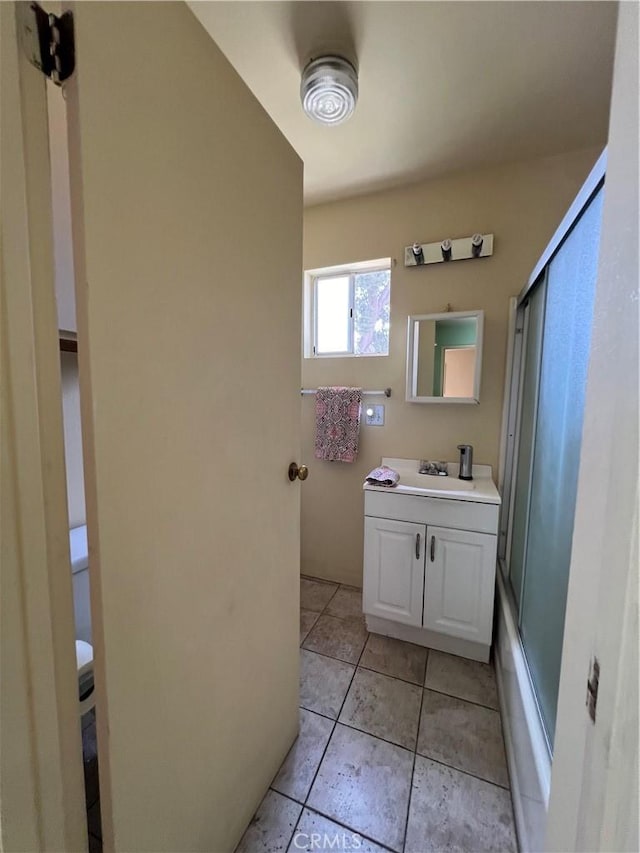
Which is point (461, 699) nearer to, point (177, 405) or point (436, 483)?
point (436, 483)

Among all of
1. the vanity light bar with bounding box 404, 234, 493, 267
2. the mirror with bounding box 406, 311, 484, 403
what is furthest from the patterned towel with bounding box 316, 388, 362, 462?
the vanity light bar with bounding box 404, 234, 493, 267

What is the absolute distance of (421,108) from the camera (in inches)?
52.9

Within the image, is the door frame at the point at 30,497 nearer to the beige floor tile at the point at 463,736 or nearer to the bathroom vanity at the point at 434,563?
the beige floor tile at the point at 463,736

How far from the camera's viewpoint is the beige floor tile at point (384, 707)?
1269 mm

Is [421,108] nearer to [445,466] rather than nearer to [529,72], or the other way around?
[529,72]

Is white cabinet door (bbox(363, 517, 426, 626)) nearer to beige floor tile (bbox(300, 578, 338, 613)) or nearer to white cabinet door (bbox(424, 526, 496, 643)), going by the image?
white cabinet door (bbox(424, 526, 496, 643))

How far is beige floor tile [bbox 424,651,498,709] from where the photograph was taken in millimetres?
1427

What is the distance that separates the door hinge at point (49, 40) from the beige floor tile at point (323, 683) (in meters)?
1.90

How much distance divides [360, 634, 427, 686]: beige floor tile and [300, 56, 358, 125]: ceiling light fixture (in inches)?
91.6

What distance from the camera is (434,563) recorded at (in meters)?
1.63

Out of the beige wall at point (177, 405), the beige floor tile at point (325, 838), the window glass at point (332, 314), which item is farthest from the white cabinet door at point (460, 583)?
the window glass at point (332, 314)

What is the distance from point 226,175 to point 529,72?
1.26m

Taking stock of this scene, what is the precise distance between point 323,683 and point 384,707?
276 millimetres

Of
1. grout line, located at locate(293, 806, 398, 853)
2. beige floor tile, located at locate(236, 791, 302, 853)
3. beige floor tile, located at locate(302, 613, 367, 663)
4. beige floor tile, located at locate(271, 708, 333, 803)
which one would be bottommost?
beige floor tile, located at locate(302, 613, 367, 663)
